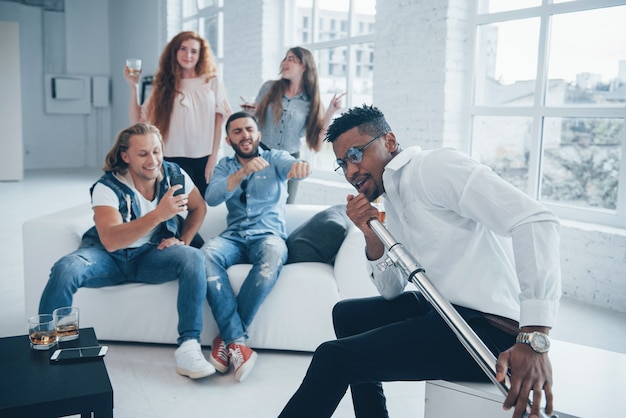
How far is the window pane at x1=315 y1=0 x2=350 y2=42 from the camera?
19.1 ft

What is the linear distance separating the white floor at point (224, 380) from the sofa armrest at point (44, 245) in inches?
11.5

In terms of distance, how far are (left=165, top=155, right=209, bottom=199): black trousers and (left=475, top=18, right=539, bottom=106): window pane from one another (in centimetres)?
214

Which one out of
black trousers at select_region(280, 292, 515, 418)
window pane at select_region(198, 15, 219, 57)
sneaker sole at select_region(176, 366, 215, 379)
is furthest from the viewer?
window pane at select_region(198, 15, 219, 57)

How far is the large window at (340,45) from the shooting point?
5.58 m

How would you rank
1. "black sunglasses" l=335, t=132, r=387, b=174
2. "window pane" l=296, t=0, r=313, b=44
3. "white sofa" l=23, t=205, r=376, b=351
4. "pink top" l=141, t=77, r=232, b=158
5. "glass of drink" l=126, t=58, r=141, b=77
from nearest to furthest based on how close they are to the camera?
1. "black sunglasses" l=335, t=132, r=387, b=174
2. "white sofa" l=23, t=205, r=376, b=351
3. "glass of drink" l=126, t=58, r=141, b=77
4. "pink top" l=141, t=77, r=232, b=158
5. "window pane" l=296, t=0, r=313, b=44

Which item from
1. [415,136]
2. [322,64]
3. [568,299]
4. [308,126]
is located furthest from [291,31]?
[568,299]

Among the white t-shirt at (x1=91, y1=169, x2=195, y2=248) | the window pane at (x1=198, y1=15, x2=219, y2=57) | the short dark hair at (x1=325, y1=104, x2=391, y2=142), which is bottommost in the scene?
the white t-shirt at (x1=91, y1=169, x2=195, y2=248)

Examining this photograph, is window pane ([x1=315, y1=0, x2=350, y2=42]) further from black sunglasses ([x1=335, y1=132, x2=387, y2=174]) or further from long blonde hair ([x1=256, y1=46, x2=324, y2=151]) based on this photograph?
black sunglasses ([x1=335, y1=132, x2=387, y2=174])

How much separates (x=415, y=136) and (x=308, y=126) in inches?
44.4

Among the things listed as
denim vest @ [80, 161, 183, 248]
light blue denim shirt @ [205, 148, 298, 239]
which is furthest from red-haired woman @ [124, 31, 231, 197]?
denim vest @ [80, 161, 183, 248]

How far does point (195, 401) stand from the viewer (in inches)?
88.4

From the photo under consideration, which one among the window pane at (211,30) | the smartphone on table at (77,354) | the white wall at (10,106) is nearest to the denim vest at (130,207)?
the smartphone on table at (77,354)

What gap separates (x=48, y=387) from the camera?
4.93 feet

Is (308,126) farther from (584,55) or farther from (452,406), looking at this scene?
(452,406)
